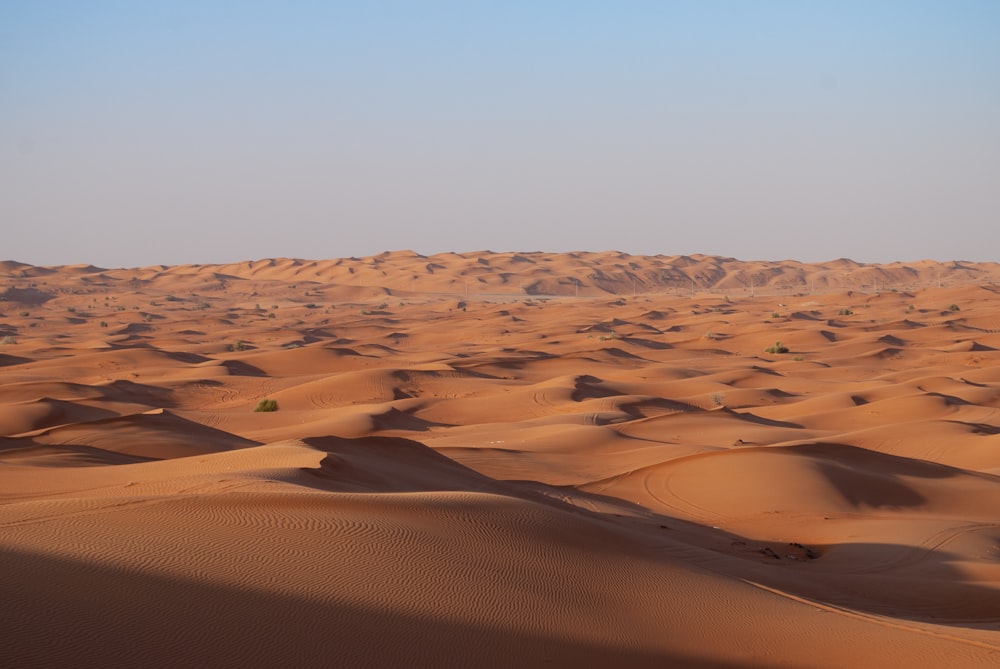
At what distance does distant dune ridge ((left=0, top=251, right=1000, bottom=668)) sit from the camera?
5.73 metres

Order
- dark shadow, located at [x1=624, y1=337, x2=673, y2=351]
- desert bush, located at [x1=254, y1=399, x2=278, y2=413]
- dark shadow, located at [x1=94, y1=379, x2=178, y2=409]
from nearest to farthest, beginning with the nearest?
desert bush, located at [x1=254, y1=399, x2=278, y2=413], dark shadow, located at [x1=94, y1=379, x2=178, y2=409], dark shadow, located at [x1=624, y1=337, x2=673, y2=351]

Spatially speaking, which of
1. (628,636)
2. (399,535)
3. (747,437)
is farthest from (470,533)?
(747,437)

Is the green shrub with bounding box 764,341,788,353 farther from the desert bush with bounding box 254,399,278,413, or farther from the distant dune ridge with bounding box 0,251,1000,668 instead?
the desert bush with bounding box 254,399,278,413

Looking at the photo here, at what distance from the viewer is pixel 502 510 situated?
8719 mm

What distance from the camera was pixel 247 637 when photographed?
5270 millimetres

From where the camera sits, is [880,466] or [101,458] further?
[880,466]

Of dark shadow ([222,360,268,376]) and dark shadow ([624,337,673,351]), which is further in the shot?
dark shadow ([624,337,673,351])

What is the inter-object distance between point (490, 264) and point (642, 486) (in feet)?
346

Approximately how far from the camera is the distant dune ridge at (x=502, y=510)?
5.73 meters

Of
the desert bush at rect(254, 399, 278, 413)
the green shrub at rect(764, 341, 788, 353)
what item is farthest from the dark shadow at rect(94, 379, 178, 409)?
the green shrub at rect(764, 341, 788, 353)

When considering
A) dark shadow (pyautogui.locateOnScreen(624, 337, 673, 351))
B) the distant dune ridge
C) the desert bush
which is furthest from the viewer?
dark shadow (pyautogui.locateOnScreen(624, 337, 673, 351))

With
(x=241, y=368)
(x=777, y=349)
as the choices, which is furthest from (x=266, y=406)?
(x=777, y=349)

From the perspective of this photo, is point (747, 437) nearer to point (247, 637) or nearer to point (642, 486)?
point (642, 486)

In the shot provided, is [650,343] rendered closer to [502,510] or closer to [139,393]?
[139,393]
